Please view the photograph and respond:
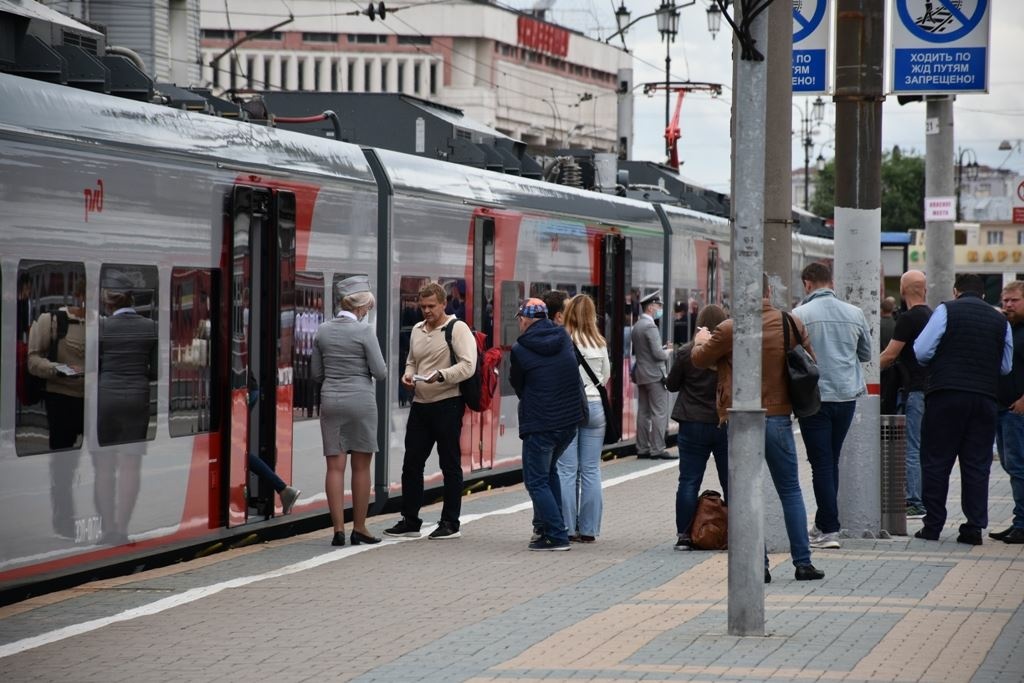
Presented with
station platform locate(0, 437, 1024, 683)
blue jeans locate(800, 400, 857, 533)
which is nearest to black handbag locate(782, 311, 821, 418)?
blue jeans locate(800, 400, 857, 533)

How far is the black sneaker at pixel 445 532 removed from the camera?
13.2 metres

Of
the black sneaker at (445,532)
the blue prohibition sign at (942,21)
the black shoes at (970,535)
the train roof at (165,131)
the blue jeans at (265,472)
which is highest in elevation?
the blue prohibition sign at (942,21)

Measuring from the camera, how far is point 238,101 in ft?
48.2

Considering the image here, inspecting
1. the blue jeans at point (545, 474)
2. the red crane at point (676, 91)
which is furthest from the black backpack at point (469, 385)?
the red crane at point (676, 91)

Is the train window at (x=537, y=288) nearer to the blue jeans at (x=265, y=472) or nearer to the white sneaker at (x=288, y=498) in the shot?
the white sneaker at (x=288, y=498)

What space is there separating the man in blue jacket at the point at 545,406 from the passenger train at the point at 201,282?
1.59 m

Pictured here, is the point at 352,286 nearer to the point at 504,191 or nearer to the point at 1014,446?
the point at 1014,446

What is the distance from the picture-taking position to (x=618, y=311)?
22.3 meters

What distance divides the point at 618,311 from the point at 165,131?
1130 centimetres

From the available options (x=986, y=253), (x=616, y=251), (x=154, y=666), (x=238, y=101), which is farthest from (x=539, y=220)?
(x=986, y=253)

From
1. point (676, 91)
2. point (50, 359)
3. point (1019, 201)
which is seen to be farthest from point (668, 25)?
point (50, 359)

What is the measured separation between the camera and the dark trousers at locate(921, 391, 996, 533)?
12664 millimetres

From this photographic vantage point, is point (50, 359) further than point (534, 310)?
No

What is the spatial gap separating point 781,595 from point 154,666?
3.53 meters
